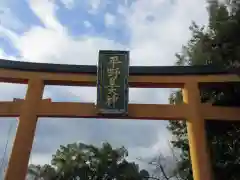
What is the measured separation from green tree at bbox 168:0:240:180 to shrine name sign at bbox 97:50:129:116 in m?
2.50

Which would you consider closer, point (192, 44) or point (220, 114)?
point (220, 114)

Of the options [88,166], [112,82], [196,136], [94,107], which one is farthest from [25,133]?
[88,166]

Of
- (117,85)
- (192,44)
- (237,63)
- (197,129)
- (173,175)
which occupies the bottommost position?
(173,175)

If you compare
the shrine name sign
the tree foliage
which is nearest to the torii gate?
the shrine name sign

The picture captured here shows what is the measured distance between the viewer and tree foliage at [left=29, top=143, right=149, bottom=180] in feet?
61.3

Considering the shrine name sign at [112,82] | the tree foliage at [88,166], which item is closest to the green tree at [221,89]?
the shrine name sign at [112,82]

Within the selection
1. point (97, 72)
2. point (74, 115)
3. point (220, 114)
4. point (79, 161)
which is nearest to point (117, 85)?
point (97, 72)

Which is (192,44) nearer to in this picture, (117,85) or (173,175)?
(117,85)

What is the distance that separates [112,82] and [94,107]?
83 centimetres

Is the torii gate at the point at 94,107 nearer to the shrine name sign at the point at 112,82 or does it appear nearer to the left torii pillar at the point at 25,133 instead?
→ the left torii pillar at the point at 25,133

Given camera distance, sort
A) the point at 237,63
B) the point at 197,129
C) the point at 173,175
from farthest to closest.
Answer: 1. the point at 173,175
2. the point at 237,63
3. the point at 197,129

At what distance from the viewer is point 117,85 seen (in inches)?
320

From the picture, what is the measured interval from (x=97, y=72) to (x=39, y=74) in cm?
154

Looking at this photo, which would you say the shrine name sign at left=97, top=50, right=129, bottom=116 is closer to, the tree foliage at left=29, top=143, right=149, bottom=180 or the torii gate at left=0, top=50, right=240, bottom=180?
the torii gate at left=0, top=50, right=240, bottom=180
